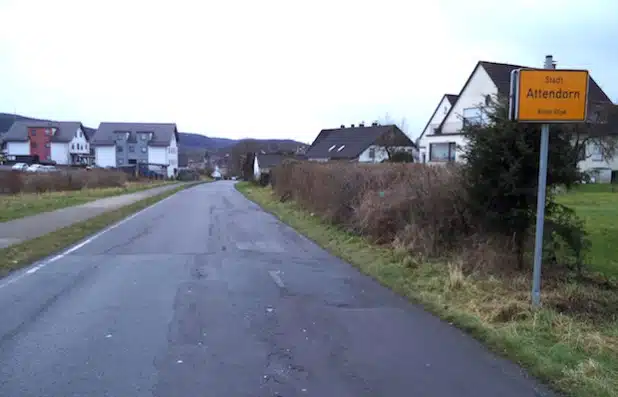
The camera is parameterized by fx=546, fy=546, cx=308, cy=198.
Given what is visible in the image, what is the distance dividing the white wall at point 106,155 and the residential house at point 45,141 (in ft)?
26.2

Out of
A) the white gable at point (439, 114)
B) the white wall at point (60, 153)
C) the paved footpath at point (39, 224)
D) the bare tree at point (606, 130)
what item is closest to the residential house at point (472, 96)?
the bare tree at point (606, 130)

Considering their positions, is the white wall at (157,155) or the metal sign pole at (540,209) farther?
the white wall at (157,155)

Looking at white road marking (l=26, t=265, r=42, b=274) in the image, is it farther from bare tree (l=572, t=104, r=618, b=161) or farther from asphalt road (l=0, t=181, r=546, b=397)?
bare tree (l=572, t=104, r=618, b=161)

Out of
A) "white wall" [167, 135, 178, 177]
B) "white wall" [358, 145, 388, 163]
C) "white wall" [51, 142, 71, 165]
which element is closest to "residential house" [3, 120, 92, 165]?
"white wall" [51, 142, 71, 165]

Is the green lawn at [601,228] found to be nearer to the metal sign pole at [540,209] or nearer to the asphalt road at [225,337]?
the metal sign pole at [540,209]

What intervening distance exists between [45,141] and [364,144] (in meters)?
68.5

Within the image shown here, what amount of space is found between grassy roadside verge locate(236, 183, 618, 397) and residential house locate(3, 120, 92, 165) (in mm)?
104010

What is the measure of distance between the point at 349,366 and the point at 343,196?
1151cm

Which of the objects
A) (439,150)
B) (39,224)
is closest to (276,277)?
(39,224)

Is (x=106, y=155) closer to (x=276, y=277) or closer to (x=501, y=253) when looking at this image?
(x=276, y=277)

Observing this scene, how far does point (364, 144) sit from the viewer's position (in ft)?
207

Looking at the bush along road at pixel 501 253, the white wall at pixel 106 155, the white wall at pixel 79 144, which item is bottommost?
the bush along road at pixel 501 253

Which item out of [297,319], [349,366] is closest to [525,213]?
[297,319]

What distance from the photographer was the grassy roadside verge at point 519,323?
480 cm
